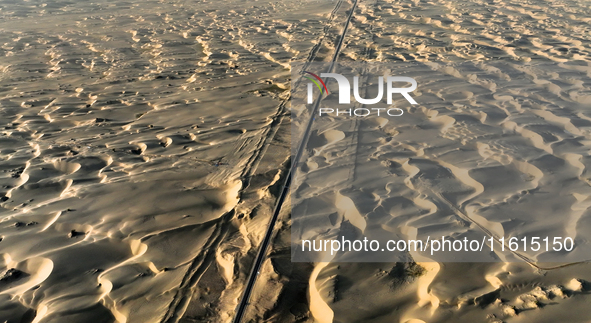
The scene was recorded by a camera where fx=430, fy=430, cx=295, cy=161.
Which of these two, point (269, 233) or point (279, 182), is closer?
point (269, 233)

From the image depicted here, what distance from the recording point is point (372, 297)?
9.43 feet

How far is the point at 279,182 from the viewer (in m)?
4.12

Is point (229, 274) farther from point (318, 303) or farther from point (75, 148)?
point (75, 148)

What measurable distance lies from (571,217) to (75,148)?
4.86m

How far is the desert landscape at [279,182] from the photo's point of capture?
2.87m

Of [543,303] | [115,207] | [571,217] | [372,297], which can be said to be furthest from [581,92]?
[115,207]

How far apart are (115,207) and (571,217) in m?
3.82

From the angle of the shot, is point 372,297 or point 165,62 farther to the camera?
point 165,62

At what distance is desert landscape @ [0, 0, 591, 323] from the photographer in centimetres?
287

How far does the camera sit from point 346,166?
433cm

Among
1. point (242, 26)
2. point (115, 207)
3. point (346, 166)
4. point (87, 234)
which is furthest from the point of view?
point (242, 26)

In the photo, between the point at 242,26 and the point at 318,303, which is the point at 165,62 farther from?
the point at 318,303

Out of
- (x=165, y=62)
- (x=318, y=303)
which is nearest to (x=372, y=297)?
(x=318, y=303)

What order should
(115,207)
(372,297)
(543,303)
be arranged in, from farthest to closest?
(115,207), (372,297), (543,303)
